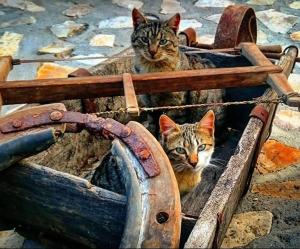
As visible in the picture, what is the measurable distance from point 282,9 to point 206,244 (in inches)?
160

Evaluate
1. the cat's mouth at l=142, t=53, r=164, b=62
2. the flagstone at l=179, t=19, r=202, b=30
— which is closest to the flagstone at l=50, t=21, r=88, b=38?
the flagstone at l=179, t=19, r=202, b=30

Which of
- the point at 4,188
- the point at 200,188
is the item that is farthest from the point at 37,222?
the point at 200,188

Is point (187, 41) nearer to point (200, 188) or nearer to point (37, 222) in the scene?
point (200, 188)

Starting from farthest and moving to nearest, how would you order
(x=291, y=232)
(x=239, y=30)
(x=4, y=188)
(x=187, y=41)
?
1. (x=187, y=41)
2. (x=239, y=30)
3. (x=291, y=232)
4. (x=4, y=188)

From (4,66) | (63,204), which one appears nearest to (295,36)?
(4,66)

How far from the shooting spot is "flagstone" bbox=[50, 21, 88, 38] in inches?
174

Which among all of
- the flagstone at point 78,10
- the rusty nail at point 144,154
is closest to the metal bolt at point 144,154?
the rusty nail at point 144,154

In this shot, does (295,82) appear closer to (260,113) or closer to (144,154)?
(260,113)

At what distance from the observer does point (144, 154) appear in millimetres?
1361

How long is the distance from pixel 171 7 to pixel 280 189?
9.79 ft

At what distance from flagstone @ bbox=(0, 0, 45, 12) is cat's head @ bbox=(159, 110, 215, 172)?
11.2 ft

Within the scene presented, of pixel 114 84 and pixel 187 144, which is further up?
pixel 114 84

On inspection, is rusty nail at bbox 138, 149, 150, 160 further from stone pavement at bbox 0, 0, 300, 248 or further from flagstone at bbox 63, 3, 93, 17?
flagstone at bbox 63, 3, 93, 17

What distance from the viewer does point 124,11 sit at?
4883mm
